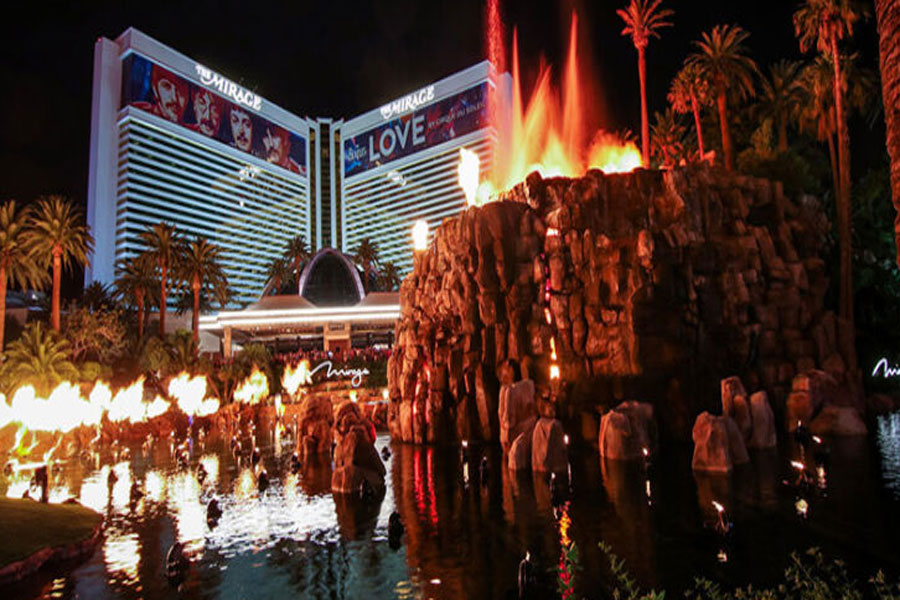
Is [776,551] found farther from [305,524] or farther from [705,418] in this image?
[305,524]

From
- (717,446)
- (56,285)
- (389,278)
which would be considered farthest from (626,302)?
(389,278)

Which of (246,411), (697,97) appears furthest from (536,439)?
(697,97)

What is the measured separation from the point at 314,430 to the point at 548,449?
13.2m

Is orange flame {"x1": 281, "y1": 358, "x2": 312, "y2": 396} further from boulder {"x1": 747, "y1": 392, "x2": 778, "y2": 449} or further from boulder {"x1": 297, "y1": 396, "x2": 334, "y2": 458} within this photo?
boulder {"x1": 747, "y1": 392, "x2": 778, "y2": 449}

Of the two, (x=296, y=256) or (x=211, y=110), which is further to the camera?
(x=211, y=110)

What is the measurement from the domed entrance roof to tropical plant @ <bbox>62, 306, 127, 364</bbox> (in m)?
43.6

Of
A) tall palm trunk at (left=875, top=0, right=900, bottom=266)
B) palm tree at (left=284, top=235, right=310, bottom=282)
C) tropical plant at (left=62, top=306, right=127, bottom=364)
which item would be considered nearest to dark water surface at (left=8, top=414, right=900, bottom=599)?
tall palm trunk at (left=875, top=0, right=900, bottom=266)

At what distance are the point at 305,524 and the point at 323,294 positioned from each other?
3484 inches

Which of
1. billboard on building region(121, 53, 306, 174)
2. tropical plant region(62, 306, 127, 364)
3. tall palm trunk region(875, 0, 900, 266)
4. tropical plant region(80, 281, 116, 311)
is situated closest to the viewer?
tall palm trunk region(875, 0, 900, 266)

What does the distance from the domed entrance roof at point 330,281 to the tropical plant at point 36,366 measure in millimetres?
58152

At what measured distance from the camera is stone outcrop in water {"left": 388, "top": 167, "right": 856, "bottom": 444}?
106ft

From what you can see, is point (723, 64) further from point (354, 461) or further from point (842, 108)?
point (354, 461)

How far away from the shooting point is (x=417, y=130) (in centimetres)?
16562

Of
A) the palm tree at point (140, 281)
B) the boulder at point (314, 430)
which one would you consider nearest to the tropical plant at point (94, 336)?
the palm tree at point (140, 281)
